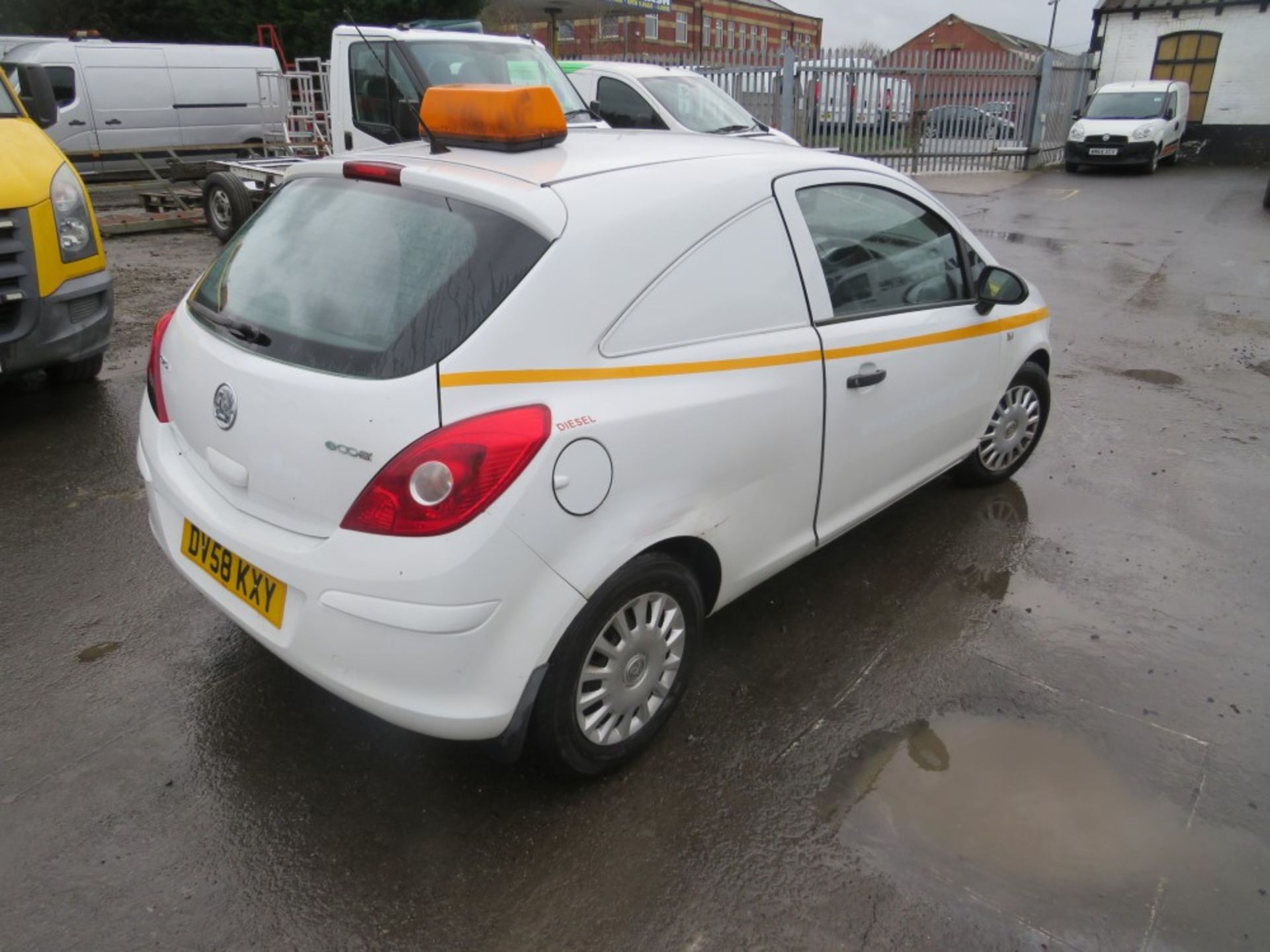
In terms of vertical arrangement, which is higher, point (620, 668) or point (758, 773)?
point (620, 668)

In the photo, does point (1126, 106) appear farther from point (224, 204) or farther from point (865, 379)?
point (865, 379)

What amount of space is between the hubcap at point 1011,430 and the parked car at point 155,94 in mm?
14141

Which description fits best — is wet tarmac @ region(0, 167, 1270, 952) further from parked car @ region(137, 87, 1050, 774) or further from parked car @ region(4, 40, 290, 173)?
parked car @ region(4, 40, 290, 173)

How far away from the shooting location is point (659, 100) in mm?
11133

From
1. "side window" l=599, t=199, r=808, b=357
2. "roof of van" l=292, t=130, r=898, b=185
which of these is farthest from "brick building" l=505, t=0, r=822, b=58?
"side window" l=599, t=199, r=808, b=357

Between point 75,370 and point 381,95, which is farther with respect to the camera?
point 381,95

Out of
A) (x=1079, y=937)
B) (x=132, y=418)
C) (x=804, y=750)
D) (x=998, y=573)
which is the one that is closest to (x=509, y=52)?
(x=132, y=418)

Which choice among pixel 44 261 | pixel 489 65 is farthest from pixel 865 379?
pixel 489 65

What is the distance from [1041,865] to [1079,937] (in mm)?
220

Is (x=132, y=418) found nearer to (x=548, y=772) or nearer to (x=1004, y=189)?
(x=548, y=772)

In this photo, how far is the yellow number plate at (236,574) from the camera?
7.74 feet

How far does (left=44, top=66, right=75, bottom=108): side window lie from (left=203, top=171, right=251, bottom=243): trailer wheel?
22.9ft

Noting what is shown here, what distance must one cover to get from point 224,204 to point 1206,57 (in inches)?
1121

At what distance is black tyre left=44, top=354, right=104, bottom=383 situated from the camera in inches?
226
